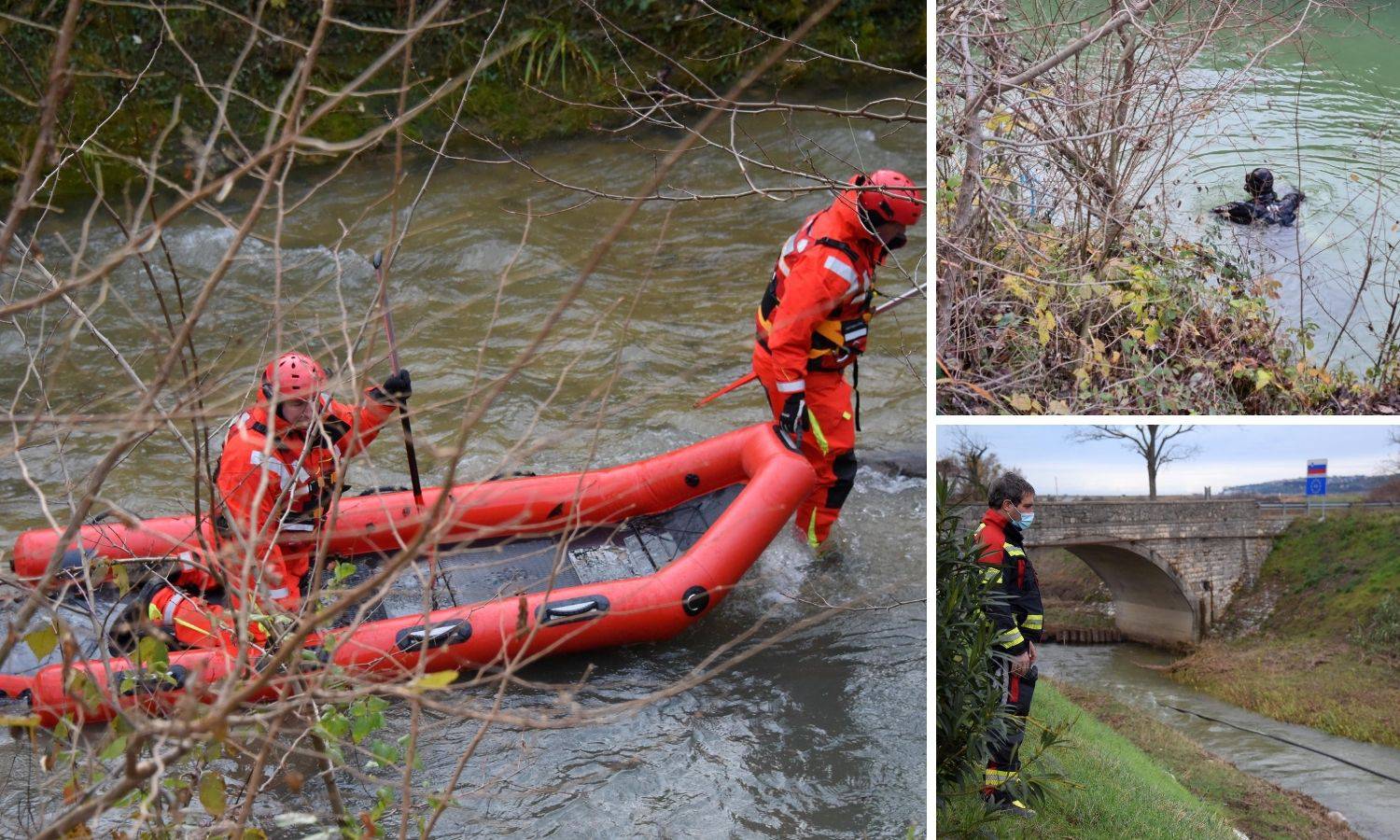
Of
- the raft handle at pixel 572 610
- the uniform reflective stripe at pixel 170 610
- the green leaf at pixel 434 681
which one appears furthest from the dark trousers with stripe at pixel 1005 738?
the uniform reflective stripe at pixel 170 610

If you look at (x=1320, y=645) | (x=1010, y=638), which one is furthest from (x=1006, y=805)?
(x=1320, y=645)

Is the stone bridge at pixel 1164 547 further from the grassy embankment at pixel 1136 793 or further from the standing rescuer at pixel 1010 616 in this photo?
the grassy embankment at pixel 1136 793

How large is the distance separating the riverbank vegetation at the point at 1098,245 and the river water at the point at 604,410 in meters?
0.54

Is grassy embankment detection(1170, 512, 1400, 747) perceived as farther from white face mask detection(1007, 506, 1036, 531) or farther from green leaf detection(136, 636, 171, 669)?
green leaf detection(136, 636, 171, 669)

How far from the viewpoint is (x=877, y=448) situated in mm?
6996

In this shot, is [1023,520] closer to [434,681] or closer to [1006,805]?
[1006,805]

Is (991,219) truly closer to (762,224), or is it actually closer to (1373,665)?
(1373,665)

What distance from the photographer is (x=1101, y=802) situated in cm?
292

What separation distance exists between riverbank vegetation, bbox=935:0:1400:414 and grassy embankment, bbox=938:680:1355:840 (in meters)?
0.86

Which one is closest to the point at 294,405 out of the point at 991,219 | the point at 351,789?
the point at 351,789

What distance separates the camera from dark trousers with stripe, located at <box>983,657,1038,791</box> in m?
2.96

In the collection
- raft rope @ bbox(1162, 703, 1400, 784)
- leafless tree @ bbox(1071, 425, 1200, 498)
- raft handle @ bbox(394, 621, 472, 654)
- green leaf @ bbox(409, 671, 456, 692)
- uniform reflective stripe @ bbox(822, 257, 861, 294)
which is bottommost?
raft handle @ bbox(394, 621, 472, 654)

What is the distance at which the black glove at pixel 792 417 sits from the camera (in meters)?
5.42

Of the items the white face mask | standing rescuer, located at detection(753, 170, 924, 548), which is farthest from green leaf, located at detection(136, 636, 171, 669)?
standing rescuer, located at detection(753, 170, 924, 548)
